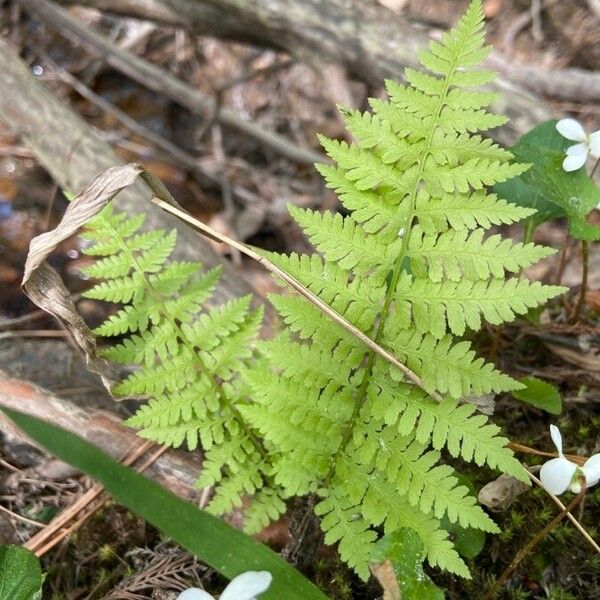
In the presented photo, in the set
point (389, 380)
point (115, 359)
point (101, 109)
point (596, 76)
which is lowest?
point (115, 359)

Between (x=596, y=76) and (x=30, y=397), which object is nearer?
(x=30, y=397)

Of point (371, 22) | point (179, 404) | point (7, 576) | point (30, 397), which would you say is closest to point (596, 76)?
point (371, 22)

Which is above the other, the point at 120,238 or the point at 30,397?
the point at 120,238

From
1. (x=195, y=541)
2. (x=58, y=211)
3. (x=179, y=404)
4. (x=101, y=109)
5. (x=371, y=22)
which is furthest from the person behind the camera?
(x=101, y=109)

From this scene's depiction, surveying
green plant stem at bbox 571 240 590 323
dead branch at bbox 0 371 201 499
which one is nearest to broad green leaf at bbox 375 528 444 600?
dead branch at bbox 0 371 201 499

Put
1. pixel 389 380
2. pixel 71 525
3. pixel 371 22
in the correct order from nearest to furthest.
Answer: pixel 389 380 < pixel 71 525 < pixel 371 22

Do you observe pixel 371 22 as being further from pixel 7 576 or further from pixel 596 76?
pixel 7 576
